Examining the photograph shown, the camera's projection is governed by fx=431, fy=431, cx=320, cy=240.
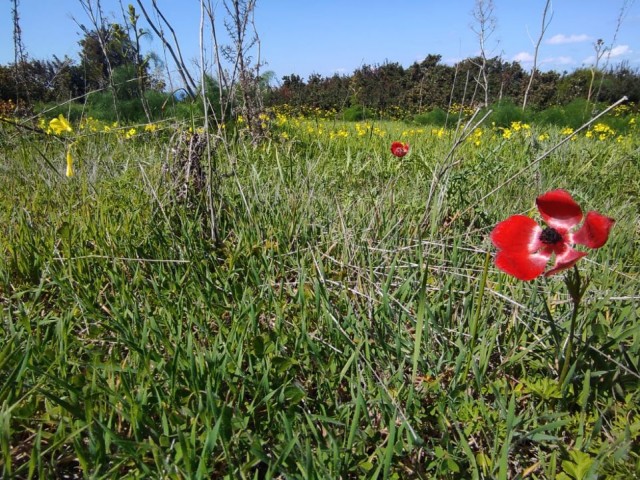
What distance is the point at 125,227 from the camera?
5.69 feet

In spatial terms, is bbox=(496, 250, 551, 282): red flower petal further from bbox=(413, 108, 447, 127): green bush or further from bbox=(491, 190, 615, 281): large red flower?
bbox=(413, 108, 447, 127): green bush

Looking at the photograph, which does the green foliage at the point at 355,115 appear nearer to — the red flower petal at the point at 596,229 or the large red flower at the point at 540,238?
the large red flower at the point at 540,238


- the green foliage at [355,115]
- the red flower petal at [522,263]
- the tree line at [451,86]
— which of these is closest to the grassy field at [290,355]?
the red flower petal at [522,263]

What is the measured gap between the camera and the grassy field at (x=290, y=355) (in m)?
0.89

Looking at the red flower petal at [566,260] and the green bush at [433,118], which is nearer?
the red flower petal at [566,260]

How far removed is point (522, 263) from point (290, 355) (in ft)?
2.13

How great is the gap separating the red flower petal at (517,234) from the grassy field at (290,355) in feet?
0.35

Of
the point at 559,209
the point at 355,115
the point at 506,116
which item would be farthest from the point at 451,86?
the point at 559,209

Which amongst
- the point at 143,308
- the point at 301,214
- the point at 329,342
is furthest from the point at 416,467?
the point at 301,214

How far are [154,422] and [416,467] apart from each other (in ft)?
1.89

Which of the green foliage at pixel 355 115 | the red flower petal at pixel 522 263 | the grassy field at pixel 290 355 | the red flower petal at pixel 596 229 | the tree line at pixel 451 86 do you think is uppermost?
the tree line at pixel 451 86

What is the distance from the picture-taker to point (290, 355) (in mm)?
1206

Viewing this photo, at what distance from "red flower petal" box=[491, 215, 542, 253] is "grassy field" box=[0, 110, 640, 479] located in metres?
0.11

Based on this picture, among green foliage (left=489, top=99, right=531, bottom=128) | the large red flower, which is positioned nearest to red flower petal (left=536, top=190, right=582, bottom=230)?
the large red flower
